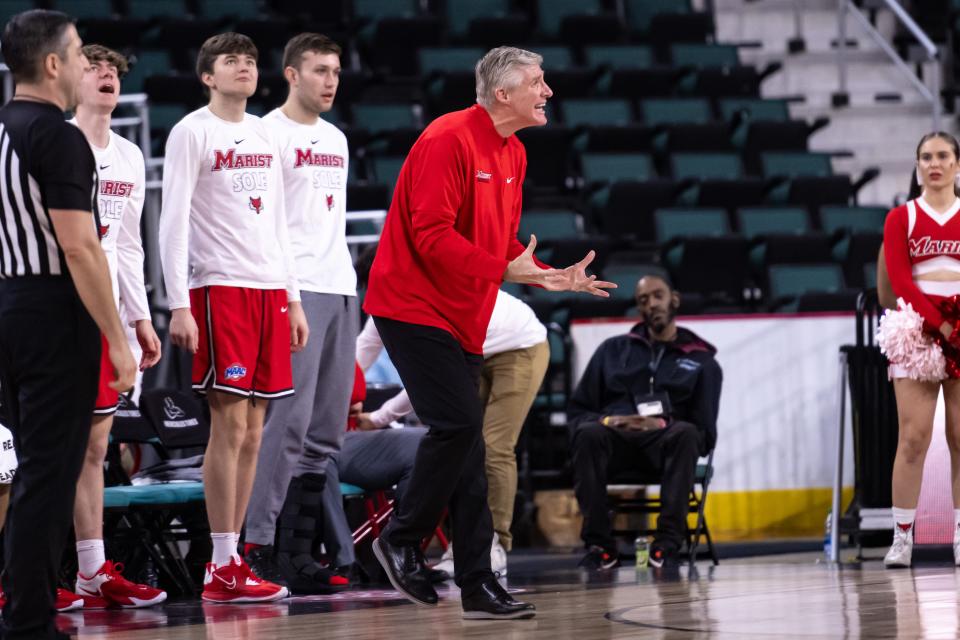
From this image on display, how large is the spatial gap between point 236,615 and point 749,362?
4.34 metres

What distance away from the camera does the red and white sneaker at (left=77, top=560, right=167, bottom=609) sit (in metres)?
5.42

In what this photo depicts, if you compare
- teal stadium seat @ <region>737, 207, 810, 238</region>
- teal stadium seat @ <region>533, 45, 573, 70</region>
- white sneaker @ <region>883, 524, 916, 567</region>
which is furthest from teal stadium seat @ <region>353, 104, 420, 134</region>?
white sneaker @ <region>883, 524, 916, 567</region>

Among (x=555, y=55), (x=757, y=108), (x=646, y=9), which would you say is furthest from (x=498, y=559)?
(x=646, y=9)

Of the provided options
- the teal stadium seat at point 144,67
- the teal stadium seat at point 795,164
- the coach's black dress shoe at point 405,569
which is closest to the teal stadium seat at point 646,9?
the teal stadium seat at point 795,164

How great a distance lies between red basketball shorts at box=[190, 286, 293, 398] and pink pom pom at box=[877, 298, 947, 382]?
269 centimetres

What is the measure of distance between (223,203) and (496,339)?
5.43 ft

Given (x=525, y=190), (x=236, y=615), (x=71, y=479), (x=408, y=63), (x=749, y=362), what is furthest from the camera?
(x=408, y=63)

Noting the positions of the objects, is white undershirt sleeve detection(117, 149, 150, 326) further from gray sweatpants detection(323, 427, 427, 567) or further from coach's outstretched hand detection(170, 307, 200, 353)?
gray sweatpants detection(323, 427, 427, 567)

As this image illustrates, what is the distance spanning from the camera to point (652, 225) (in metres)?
11.5

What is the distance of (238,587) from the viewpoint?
18.0ft

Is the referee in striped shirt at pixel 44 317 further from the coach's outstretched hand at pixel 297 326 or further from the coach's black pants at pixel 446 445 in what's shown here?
the coach's outstretched hand at pixel 297 326

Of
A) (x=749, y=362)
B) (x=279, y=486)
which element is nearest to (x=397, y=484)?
(x=279, y=486)

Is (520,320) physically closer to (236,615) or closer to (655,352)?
(655,352)

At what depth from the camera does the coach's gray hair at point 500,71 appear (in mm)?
4824
